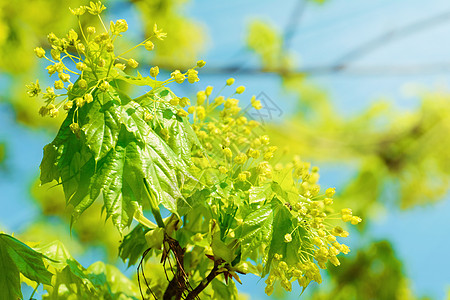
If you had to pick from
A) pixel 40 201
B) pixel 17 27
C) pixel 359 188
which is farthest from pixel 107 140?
pixel 359 188

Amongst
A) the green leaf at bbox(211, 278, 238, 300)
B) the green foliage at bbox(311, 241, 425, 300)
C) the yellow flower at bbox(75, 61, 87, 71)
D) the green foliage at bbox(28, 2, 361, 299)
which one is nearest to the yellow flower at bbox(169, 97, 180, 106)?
the green foliage at bbox(28, 2, 361, 299)

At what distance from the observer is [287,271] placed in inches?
18.5

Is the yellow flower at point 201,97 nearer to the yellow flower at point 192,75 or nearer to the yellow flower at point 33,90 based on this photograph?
the yellow flower at point 192,75

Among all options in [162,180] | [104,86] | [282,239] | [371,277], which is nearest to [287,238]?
[282,239]

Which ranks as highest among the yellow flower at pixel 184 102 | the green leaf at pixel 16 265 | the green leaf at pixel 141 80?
the green leaf at pixel 141 80

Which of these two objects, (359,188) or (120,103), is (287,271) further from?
(359,188)

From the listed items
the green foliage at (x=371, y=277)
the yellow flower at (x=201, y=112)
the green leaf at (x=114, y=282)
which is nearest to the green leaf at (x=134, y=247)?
the green leaf at (x=114, y=282)

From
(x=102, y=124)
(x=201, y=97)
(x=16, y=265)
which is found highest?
(x=201, y=97)

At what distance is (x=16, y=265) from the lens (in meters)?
0.49

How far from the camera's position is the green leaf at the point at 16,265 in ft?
1.60

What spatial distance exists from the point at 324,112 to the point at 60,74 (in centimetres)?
471

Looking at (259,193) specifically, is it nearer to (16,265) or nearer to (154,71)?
(154,71)

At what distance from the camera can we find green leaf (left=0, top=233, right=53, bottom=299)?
0.49m

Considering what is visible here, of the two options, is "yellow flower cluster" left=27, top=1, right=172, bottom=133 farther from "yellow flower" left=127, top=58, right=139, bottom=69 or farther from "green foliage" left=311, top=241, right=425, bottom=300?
"green foliage" left=311, top=241, right=425, bottom=300
